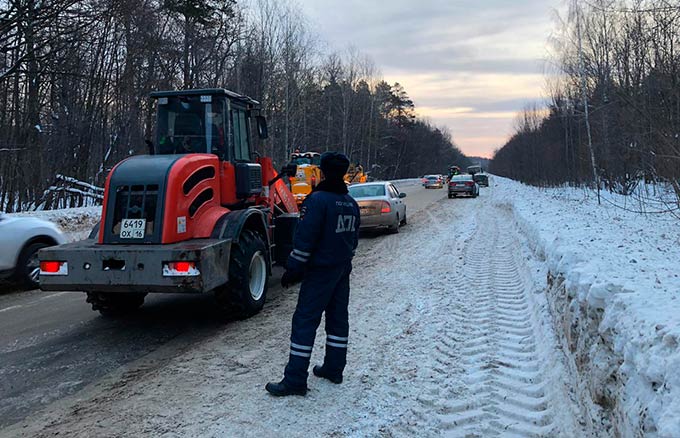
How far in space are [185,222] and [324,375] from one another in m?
2.70

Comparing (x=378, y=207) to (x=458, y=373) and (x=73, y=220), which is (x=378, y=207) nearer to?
(x=73, y=220)

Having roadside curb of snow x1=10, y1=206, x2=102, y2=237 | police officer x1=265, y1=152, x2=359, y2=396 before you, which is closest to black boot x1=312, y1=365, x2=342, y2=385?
→ police officer x1=265, y1=152, x2=359, y2=396

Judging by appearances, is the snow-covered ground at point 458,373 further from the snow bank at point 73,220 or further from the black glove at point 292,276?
the snow bank at point 73,220

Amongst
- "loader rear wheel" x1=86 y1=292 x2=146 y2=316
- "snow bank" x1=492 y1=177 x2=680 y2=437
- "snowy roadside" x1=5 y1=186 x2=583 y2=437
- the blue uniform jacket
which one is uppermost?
the blue uniform jacket

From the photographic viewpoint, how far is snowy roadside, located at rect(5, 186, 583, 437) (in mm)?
3922

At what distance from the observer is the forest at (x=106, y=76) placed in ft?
51.7

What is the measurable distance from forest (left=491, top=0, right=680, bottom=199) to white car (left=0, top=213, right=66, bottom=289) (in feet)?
36.2

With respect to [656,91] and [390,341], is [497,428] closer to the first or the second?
[390,341]

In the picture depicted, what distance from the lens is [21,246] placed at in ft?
29.0

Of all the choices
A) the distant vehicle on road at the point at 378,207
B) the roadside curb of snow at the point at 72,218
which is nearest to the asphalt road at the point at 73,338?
the roadside curb of snow at the point at 72,218

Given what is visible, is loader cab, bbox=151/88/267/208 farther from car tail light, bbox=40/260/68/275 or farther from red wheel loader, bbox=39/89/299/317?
car tail light, bbox=40/260/68/275

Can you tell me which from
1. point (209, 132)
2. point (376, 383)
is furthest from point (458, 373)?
point (209, 132)

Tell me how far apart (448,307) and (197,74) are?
28010 mm

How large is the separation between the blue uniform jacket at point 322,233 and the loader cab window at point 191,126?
10.9 feet
